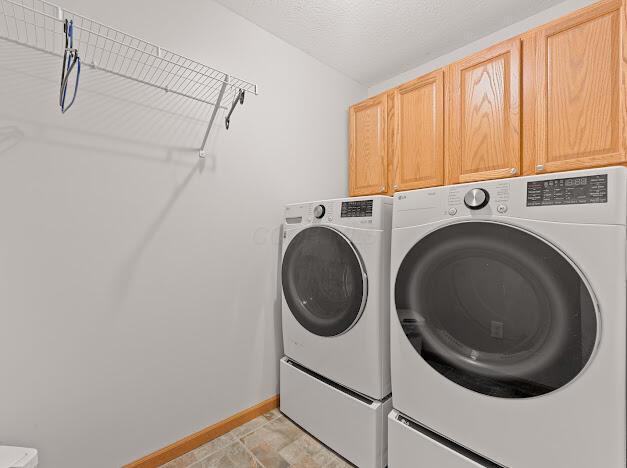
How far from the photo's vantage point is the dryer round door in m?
1.36

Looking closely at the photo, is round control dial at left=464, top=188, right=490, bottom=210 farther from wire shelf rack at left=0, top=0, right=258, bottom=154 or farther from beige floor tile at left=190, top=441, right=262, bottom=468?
beige floor tile at left=190, top=441, right=262, bottom=468

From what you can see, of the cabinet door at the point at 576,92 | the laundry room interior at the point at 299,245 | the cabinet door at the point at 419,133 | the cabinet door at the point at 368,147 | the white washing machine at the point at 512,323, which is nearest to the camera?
the white washing machine at the point at 512,323

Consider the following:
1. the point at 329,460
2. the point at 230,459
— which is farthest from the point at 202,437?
the point at 329,460

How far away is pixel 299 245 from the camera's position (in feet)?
5.32

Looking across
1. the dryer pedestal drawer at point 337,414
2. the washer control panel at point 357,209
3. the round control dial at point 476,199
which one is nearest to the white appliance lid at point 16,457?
the dryer pedestal drawer at point 337,414

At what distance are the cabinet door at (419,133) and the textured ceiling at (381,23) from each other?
0.30m

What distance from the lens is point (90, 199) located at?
1200mm

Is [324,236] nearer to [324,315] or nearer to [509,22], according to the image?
[324,315]

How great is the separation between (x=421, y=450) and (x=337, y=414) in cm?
42

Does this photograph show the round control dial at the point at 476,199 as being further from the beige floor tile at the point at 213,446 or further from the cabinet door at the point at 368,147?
the beige floor tile at the point at 213,446

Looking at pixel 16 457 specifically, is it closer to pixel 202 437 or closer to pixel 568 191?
pixel 202 437

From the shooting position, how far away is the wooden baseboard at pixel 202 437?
1345 mm

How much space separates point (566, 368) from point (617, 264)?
1.07 ft

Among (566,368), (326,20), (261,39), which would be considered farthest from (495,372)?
(261,39)
